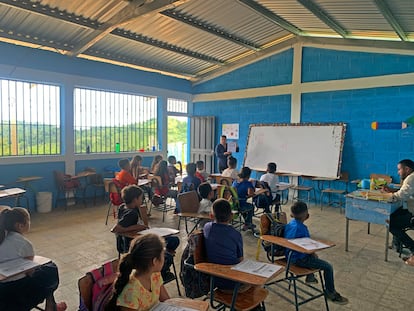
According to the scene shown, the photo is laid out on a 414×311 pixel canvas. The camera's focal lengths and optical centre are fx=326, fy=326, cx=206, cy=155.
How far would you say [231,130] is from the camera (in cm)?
922

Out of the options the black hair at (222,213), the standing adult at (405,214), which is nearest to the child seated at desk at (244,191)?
the standing adult at (405,214)

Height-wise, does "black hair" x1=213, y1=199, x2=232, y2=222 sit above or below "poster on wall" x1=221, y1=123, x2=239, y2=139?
below

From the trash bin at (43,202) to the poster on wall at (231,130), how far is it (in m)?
4.92

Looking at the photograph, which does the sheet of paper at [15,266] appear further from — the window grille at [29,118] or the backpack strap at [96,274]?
the window grille at [29,118]

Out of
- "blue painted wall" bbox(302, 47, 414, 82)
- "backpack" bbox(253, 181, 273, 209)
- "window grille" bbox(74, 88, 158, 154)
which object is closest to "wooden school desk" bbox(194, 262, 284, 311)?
"backpack" bbox(253, 181, 273, 209)

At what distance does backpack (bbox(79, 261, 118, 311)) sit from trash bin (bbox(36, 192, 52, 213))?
17.3 ft

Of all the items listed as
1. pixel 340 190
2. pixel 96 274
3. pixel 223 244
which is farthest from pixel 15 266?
pixel 340 190

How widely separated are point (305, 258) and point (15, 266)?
2.16 meters

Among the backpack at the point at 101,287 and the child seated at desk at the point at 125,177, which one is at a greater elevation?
the child seated at desk at the point at 125,177

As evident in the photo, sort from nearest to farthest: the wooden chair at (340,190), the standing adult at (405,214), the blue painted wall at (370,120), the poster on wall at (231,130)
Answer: the standing adult at (405,214) → the blue painted wall at (370,120) → the wooden chair at (340,190) → the poster on wall at (231,130)

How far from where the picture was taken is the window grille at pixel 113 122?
7.58 meters

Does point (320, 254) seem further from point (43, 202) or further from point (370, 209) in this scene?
point (43, 202)

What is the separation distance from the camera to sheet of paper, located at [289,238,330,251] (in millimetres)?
2500

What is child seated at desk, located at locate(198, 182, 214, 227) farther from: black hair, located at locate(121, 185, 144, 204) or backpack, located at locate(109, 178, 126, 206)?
backpack, located at locate(109, 178, 126, 206)
